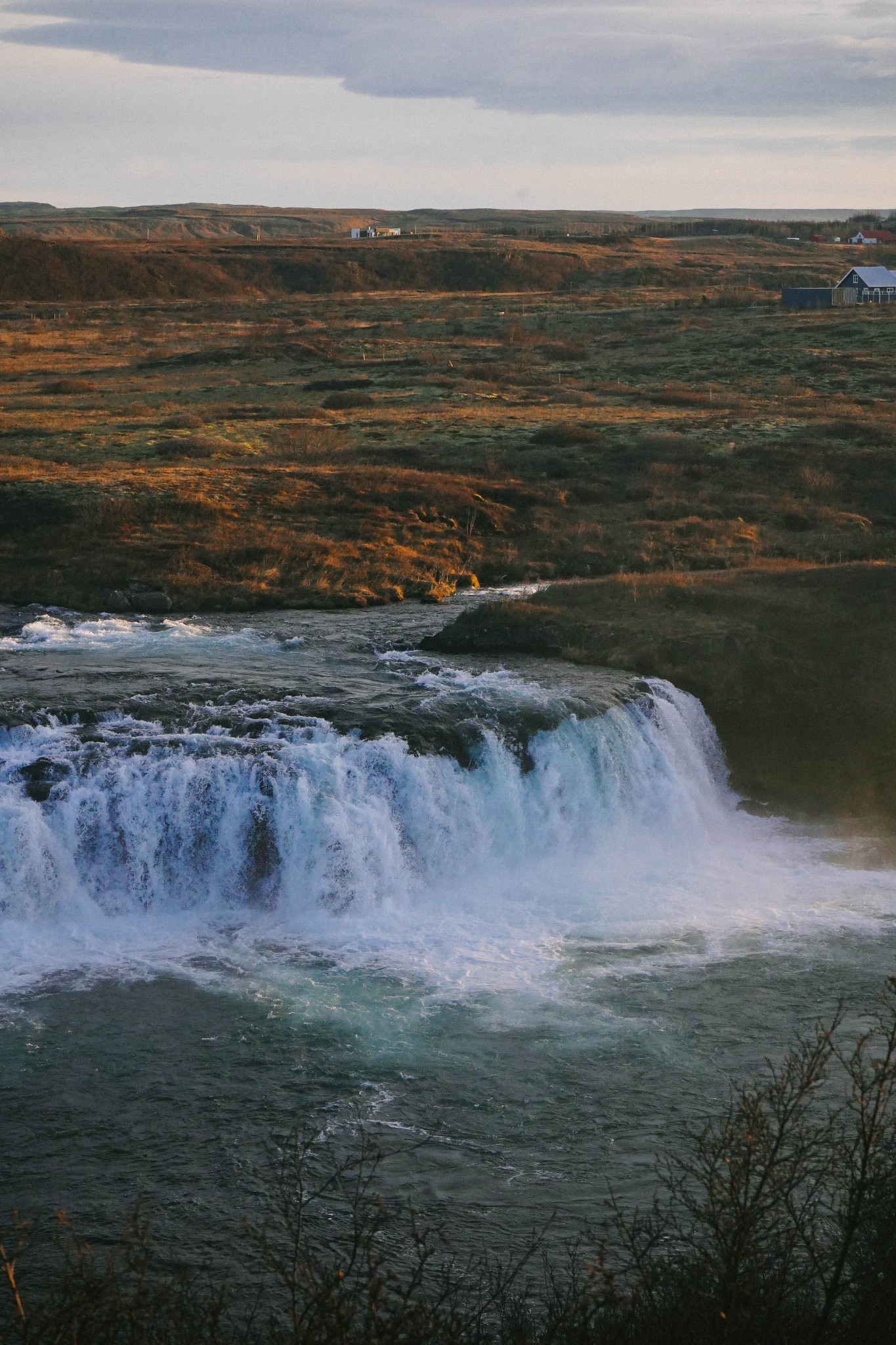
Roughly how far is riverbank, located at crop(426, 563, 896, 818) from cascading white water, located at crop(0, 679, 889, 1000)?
3221 mm

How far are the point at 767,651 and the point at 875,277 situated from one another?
81.6 meters

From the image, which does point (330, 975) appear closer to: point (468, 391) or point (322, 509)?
point (322, 509)

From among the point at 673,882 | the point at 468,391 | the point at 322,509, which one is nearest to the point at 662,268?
the point at 468,391

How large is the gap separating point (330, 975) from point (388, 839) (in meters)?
4.18

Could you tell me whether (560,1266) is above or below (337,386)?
below

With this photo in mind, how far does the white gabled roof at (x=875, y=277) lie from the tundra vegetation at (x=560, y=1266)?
318ft

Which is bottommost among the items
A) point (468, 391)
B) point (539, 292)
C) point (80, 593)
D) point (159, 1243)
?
point (159, 1243)

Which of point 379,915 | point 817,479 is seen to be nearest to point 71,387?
point 817,479

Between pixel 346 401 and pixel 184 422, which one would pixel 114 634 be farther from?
pixel 346 401

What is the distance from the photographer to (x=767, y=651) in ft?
105

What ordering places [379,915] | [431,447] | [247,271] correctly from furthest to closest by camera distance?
[247,271]
[431,447]
[379,915]

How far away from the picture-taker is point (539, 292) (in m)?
127

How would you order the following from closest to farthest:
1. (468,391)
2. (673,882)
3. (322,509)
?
1. (673,882)
2. (322,509)
3. (468,391)

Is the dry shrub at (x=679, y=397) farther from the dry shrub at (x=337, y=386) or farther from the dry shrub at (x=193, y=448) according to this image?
the dry shrub at (x=193, y=448)
